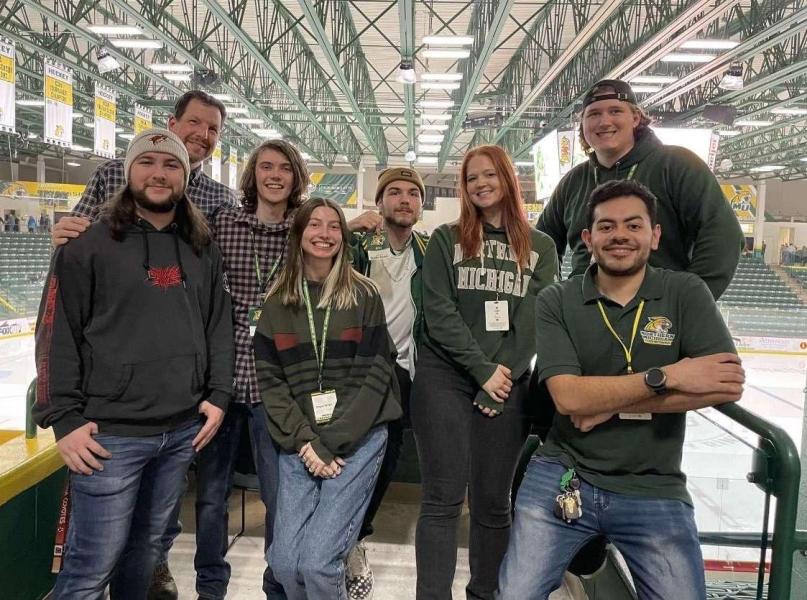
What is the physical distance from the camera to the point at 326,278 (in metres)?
2.15

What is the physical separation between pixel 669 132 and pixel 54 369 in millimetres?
10785

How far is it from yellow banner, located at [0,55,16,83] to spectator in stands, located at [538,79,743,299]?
7.19 m

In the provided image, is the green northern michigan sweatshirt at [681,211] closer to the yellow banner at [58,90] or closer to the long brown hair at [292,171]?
the long brown hair at [292,171]

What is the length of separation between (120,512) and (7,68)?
712 centimetres

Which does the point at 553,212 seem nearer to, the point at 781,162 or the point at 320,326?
the point at 320,326

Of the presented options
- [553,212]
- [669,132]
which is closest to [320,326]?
[553,212]

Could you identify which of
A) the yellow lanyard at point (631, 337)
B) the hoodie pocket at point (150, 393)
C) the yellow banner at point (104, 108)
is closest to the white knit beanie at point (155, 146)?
the hoodie pocket at point (150, 393)

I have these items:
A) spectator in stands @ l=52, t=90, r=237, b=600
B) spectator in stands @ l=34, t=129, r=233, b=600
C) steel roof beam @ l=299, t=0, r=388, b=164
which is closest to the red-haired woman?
spectator in stands @ l=34, t=129, r=233, b=600

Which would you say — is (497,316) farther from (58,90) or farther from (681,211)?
(58,90)

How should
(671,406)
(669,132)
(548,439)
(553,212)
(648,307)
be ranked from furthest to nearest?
(669,132) < (553,212) < (548,439) < (648,307) < (671,406)

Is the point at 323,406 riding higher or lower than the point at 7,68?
lower

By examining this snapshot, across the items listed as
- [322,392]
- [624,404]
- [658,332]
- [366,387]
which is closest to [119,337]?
[322,392]

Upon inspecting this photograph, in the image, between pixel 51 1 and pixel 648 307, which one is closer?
pixel 648 307

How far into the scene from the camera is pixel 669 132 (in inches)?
423
